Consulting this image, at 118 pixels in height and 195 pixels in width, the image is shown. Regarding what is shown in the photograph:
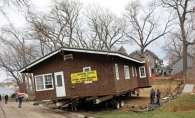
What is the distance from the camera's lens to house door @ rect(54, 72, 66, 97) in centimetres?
2577

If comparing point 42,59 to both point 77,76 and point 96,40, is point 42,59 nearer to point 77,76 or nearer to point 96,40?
point 77,76

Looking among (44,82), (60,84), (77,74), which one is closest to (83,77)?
(77,74)

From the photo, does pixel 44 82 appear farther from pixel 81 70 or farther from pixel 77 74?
pixel 81 70

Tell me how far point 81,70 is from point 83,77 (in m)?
0.72

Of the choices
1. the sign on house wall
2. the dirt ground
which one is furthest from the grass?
the sign on house wall

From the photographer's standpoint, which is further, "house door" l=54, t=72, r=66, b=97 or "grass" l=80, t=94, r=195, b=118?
"house door" l=54, t=72, r=66, b=97

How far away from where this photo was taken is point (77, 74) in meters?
25.5

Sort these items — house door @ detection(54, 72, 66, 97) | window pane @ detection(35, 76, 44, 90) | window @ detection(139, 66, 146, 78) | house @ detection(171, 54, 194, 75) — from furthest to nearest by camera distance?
house @ detection(171, 54, 194, 75) → window @ detection(139, 66, 146, 78) → window pane @ detection(35, 76, 44, 90) → house door @ detection(54, 72, 66, 97)

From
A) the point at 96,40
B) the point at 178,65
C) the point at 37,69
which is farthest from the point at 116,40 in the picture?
the point at 37,69

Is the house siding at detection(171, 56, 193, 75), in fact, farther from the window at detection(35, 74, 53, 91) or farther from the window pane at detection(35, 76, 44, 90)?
the window pane at detection(35, 76, 44, 90)

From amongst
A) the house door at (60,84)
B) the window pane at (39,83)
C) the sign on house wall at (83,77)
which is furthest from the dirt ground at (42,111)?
the sign on house wall at (83,77)

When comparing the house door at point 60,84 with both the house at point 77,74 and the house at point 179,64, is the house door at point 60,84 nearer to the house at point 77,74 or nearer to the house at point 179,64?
the house at point 77,74

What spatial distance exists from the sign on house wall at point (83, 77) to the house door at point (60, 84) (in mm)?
1131

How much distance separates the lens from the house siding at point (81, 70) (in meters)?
24.7
